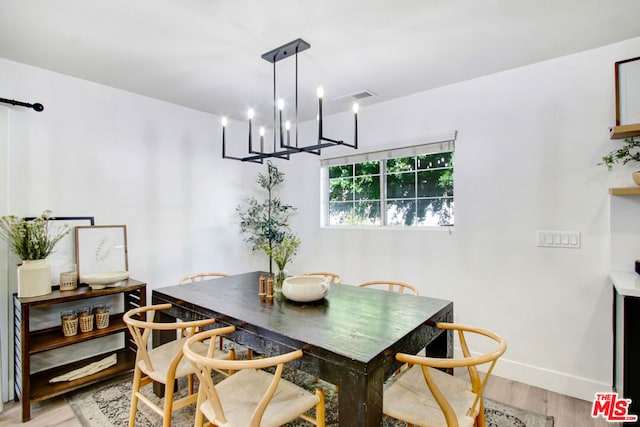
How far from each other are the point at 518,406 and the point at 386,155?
2325 millimetres

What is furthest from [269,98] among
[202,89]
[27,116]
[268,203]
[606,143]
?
[606,143]

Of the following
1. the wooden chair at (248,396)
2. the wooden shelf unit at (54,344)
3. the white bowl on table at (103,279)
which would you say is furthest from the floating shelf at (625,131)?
the white bowl on table at (103,279)

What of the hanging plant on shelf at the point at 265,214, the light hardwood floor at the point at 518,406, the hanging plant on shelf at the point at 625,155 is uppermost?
the hanging plant on shelf at the point at 625,155

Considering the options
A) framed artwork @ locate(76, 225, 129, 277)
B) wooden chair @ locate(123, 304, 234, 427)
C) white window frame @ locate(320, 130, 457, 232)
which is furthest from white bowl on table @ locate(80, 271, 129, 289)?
white window frame @ locate(320, 130, 457, 232)

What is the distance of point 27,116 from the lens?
254cm

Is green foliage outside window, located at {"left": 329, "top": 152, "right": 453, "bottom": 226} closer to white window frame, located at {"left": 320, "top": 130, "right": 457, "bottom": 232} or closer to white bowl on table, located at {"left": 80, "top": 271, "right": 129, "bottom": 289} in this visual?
white window frame, located at {"left": 320, "top": 130, "right": 457, "bottom": 232}

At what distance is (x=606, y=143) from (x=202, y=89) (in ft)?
10.8

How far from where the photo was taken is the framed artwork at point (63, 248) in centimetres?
261

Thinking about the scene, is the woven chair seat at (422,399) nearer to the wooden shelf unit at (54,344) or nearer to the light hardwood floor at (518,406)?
the light hardwood floor at (518,406)

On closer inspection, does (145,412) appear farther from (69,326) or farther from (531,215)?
(531,215)

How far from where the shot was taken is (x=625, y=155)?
7.28 feet

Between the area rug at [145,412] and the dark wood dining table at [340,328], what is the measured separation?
0.49 meters

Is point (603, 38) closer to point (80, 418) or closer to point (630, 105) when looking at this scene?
point (630, 105)

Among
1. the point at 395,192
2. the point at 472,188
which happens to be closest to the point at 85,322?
the point at 395,192
